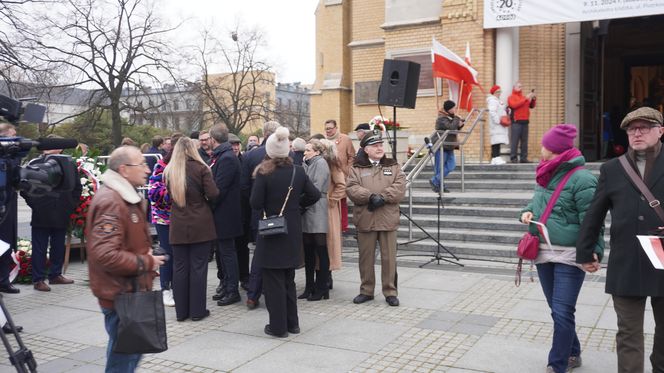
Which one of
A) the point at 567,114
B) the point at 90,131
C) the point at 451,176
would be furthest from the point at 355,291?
the point at 90,131

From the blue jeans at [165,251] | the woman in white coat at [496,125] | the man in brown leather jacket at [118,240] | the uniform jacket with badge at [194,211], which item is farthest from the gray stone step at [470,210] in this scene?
the man in brown leather jacket at [118,240]

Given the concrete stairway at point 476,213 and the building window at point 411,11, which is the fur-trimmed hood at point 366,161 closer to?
the concrete stairway at point 476,213

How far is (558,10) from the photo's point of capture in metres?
13.6

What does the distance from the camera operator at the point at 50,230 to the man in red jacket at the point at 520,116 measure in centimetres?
914

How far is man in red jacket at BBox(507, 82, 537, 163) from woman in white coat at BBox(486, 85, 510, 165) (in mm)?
222

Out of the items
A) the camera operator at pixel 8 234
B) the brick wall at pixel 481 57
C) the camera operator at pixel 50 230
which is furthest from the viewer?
the brick wall at pixel 481 57

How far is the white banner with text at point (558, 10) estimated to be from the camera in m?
12.7

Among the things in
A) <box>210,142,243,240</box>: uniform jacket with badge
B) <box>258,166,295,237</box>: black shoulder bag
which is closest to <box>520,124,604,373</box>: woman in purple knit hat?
<box>258,166,295,237</box>: black shoulder bag

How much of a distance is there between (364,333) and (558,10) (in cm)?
995

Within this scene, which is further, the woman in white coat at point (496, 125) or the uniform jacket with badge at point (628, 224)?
the woman in white coat at point (496, 125)

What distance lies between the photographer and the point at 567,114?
15.6m

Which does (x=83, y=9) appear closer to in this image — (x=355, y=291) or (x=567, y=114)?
(x=567, y=114)

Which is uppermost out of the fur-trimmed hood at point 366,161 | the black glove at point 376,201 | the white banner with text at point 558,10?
the white banner with text at point 558,10

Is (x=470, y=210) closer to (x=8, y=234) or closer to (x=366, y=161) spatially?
(x=366, y=161)
